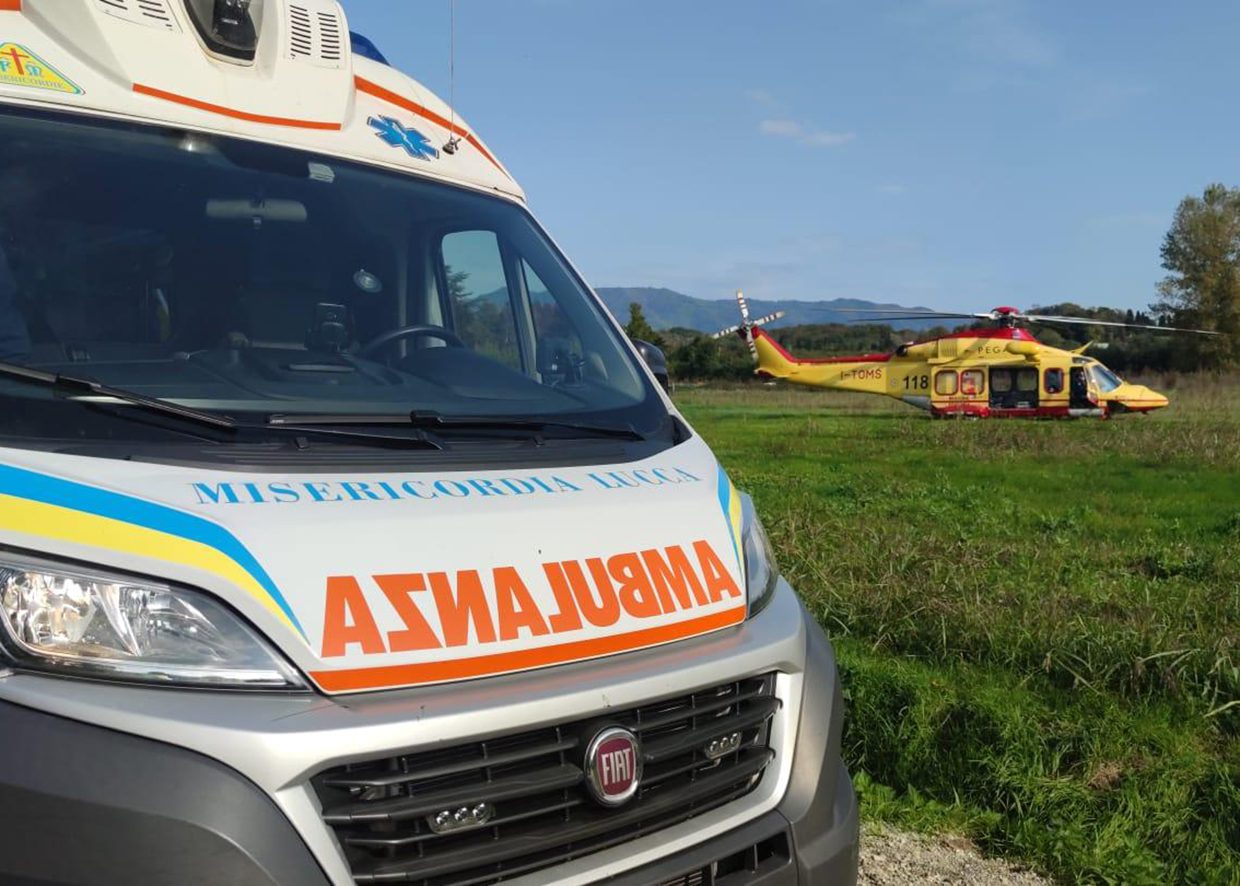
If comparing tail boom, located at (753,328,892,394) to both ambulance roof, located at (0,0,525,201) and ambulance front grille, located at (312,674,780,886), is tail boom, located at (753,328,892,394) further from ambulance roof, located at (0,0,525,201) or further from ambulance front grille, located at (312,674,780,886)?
ambulance front grille, located at (312,674,780,886)

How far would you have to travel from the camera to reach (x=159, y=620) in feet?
6.46

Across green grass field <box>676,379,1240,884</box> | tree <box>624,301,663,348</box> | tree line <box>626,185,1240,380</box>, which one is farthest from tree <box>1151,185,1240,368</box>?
green grass field <box>676,379,1240,884</box>

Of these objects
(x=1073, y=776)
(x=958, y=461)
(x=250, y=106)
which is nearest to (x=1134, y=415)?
(x=958, y=461)

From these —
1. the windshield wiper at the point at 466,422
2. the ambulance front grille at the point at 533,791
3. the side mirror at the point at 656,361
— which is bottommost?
the ambulance front grille at the point at 533,791

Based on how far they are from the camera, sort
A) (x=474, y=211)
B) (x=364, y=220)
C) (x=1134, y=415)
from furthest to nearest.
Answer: (x=1134, y=415)
(x=474, y=211)
(x=364, y=220)

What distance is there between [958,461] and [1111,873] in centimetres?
1330

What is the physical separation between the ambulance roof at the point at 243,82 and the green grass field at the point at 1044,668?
2761 millimetres

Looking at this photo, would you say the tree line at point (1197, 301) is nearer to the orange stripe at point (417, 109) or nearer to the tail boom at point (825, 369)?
the tail boom at point (825, 369)

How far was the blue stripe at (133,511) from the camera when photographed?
6.57 ft

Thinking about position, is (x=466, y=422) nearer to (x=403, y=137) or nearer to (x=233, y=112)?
(x=233, y=112)

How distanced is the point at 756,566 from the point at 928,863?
5.09ft

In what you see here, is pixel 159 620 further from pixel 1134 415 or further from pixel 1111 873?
pixel 1134 415

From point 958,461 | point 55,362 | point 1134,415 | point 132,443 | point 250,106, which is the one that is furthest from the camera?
point 1134,415

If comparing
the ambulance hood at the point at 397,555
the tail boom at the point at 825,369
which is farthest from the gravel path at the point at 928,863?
the tail boom at the point at 825,369
